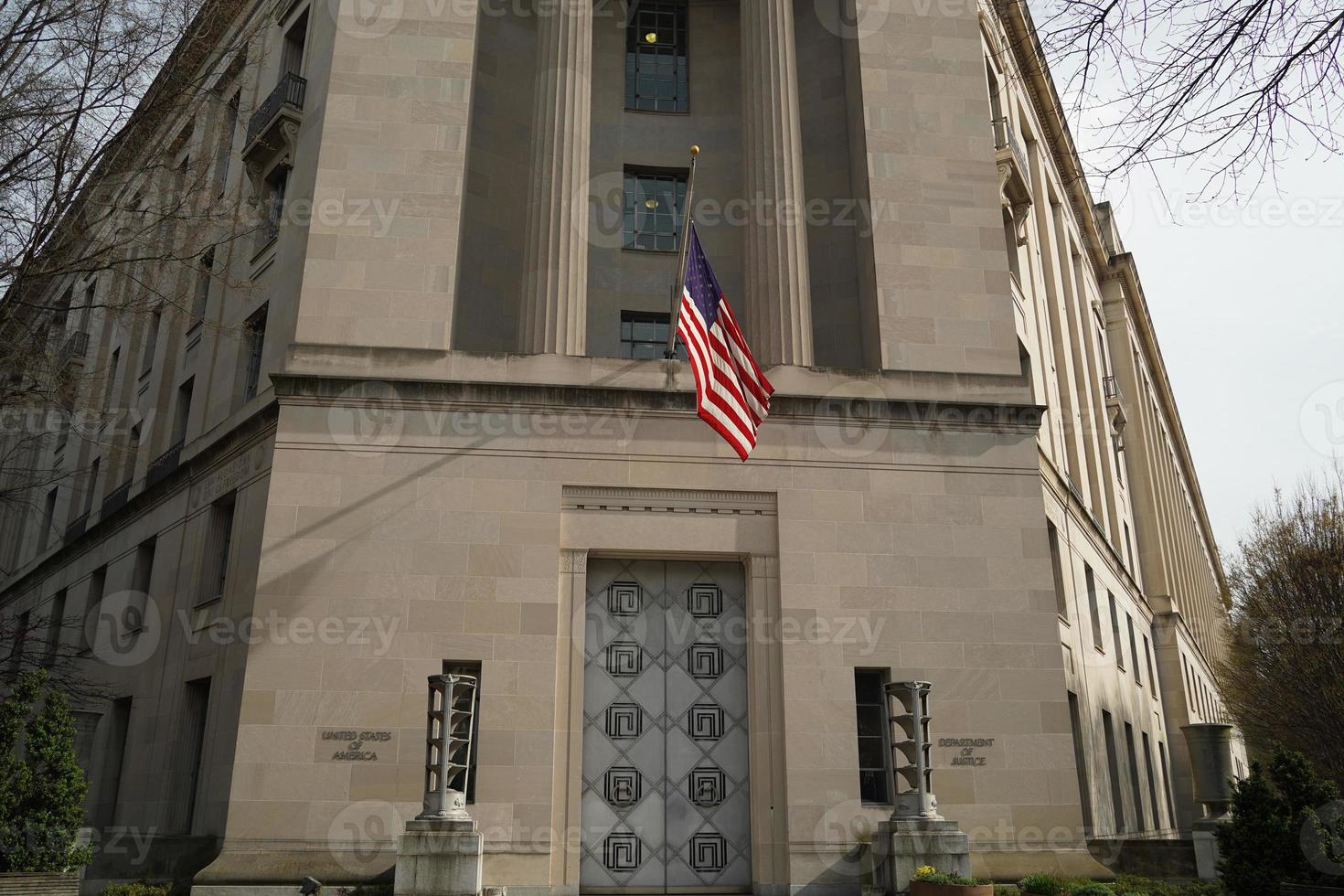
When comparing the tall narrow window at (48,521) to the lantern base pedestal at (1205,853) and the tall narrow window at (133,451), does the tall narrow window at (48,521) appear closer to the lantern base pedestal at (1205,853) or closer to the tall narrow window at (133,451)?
the tall narrow window at (133,451)

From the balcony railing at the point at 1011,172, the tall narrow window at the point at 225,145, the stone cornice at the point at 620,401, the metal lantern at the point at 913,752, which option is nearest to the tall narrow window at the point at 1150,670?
the balcony railing at the point at 1011,172

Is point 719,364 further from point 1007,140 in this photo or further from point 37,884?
point 1007,140

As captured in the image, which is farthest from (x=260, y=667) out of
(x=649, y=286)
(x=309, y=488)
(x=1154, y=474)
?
(x=1154, y=474)

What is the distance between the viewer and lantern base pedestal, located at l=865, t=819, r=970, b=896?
1608 cm

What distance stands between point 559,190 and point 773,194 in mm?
4410

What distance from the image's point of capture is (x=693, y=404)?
66.3 feet

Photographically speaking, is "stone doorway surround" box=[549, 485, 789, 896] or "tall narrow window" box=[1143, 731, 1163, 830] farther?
"tall narrow window" box=[1143, 731, 1163, 830]

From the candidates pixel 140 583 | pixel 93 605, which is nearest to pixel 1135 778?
pixel 140 583

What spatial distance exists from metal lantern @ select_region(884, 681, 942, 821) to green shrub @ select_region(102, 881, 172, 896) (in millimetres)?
11879

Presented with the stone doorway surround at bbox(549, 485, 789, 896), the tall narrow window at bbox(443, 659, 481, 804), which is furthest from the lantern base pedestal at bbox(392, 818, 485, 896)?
the stone doorway surround at bbox(549, 485, 789, 896)

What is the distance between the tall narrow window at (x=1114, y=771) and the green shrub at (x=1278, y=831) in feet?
48.5

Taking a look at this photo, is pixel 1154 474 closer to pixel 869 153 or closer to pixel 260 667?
pixel 869 153

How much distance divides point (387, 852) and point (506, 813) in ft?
6.34

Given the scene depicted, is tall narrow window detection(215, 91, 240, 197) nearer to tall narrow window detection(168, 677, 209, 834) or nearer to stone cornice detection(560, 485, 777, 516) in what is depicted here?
tall narrow window detection(168, 677, 209, 834)
